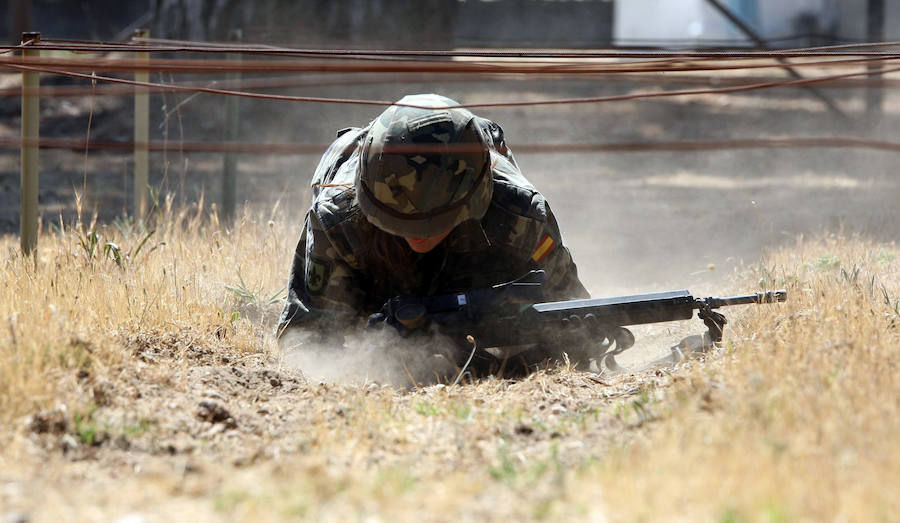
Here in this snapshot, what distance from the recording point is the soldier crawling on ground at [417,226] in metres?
3.54

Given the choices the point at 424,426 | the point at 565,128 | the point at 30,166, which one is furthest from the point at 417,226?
the point at 565,128

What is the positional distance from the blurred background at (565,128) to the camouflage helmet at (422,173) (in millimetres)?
2337

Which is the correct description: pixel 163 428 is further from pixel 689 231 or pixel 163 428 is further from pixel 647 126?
pixel 647 126

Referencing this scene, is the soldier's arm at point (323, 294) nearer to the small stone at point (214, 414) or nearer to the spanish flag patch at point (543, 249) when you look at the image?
the spanish flag patch at point (543, 249)

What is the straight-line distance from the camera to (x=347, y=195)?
3.84m

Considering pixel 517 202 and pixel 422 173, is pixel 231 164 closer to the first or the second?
pixel 517 202

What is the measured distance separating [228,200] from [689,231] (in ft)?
12.4

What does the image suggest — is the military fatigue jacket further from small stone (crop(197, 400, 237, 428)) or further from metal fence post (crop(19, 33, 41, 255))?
metal fence post (crop(19, 33, 41, 255))

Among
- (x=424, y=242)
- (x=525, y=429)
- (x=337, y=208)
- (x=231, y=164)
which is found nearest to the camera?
(x=525, y=429)

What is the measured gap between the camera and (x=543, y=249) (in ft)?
12.9

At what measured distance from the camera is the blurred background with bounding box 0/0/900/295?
24.1ft

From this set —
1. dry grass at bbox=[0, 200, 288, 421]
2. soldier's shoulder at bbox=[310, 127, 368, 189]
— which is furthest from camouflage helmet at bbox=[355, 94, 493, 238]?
dry grass at bbox=[0, 200, 288, 421]

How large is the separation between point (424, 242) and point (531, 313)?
0.53 meters

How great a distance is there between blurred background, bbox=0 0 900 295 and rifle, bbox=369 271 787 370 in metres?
1.94
